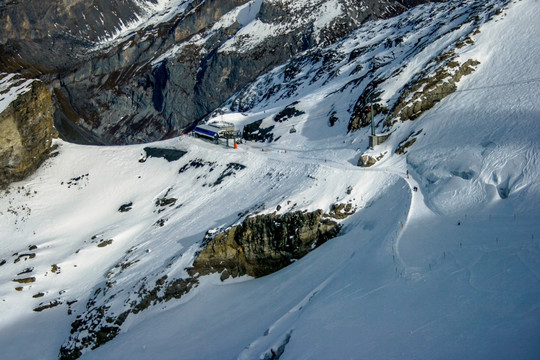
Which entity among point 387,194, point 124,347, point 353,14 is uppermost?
point 353,14

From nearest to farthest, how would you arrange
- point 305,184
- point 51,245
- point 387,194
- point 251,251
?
point 387,194 < point 251,251 < point 305,184 < point 51,245

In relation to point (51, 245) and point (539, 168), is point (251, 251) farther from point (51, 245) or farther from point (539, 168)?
point (51, 245)

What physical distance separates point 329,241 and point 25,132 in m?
51.1

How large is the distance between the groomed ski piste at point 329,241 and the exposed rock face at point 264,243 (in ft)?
3.32

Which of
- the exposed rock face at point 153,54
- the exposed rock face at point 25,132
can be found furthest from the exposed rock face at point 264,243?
the exposed rock face at point 153,54

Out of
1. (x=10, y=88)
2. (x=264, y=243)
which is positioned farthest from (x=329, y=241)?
(x=10, y=88)

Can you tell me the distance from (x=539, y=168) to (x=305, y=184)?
1586 cm

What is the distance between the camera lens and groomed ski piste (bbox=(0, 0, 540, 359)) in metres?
15.0

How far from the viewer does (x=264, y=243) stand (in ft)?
101

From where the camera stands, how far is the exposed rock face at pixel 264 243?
2923 cm

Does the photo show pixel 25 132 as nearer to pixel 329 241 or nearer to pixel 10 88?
pixel 10 88

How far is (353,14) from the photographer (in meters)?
115

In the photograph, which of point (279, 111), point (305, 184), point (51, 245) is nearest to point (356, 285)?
point (305, 184)

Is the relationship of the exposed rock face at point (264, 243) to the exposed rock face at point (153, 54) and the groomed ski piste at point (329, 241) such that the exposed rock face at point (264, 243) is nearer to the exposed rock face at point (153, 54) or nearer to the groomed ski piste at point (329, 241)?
the groomed ski piste at point (329, 241)
